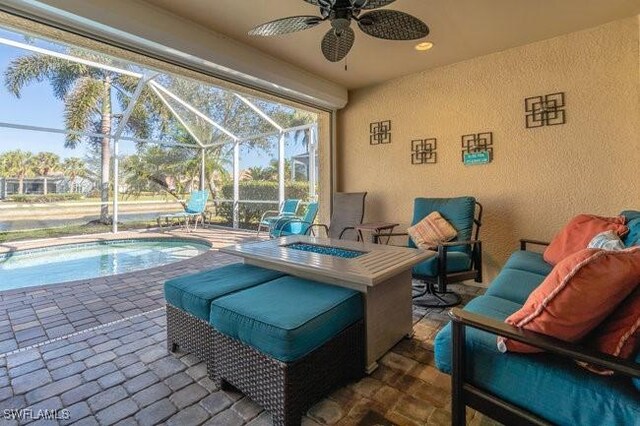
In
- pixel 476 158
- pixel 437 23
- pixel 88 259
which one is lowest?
pixel 88 259

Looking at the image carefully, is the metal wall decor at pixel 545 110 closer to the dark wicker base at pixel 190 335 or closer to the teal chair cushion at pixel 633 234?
the teal chair cushion at pixel 633 234

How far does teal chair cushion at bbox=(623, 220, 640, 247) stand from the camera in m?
1.77

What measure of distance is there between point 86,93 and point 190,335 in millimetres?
8002

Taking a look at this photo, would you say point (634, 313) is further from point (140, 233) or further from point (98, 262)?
point (140, 233)

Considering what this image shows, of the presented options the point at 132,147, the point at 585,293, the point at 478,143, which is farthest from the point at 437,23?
the point at 132,147

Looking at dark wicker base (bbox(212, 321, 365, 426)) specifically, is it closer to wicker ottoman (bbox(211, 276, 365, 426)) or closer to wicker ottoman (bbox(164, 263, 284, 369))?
wicker ottoman (bbox(211, 276, 365, 426))

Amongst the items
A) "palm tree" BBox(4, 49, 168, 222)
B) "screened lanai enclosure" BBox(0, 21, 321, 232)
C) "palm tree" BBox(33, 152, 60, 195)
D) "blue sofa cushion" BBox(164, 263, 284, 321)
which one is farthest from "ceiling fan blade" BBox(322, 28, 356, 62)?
"palm tree" BBox(33, 152, 60, 195)

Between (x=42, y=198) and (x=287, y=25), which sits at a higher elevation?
(x=287, y=25)

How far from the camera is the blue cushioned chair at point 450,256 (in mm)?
2537

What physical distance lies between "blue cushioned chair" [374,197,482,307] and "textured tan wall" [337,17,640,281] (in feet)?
1.18

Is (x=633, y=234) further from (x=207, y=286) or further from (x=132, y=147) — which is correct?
(x=132, y=147)

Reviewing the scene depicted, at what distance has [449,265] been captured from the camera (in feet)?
8.48

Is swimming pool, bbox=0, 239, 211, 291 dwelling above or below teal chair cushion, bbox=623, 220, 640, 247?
below

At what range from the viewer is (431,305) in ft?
9.12
